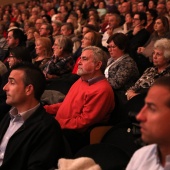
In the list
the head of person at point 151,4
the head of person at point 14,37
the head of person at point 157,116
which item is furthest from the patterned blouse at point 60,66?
the head of person at point 151,4

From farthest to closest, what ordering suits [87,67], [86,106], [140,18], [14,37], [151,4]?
[151,4] < [140,18] < [14,37] < [87,67] < [86,106]

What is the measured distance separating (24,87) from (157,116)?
1.17m

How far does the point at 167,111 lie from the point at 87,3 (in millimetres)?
8448

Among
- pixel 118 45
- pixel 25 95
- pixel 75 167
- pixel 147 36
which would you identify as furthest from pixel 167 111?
pixel 147 36

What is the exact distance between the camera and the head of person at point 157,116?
4.36 feet

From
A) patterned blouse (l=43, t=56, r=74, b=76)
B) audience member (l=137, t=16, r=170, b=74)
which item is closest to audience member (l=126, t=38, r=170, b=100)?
patterned blouse (l=43, t=56, r=74, b=76)

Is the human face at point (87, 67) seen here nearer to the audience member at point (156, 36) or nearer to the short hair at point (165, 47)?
the short hair at point (165, 47)

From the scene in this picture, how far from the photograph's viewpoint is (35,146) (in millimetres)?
2082

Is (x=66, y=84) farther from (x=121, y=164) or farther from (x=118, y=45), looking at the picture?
(x=121, y=164)

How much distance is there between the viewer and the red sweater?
279 cm

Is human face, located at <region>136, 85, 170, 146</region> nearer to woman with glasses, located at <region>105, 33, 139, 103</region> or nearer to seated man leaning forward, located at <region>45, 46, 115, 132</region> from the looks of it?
seated man leaning forward, located at <region>45, 46, 115, 132</region>

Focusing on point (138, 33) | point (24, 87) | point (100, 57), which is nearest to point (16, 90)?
point (24, 87)

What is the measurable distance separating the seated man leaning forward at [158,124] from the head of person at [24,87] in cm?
104

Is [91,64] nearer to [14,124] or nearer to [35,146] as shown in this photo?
[14,124]
